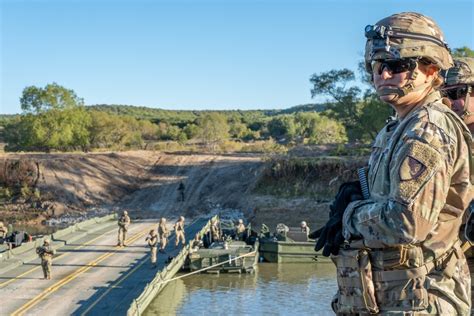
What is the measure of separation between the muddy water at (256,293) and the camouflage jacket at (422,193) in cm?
1597

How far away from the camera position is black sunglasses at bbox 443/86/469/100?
5223 mm

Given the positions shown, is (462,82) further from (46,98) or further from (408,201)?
(46,98)

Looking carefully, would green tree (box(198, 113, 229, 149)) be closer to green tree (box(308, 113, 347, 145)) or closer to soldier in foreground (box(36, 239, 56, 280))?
green tree (box(308, 113, 347, 145))

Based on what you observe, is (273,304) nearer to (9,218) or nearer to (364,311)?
(364,311)

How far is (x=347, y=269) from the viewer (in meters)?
3.34

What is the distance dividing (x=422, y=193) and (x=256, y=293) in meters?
19.3

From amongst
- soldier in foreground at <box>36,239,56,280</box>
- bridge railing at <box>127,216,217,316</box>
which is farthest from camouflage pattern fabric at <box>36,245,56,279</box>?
bridge railing at <box>127,216,217,316</box>

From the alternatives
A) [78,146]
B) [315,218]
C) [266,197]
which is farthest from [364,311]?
[78,146]

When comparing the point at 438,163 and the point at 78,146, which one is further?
the point at 78,146

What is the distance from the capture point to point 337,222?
132 inches

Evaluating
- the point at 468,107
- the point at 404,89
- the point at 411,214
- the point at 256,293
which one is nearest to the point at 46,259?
the point at 256,293

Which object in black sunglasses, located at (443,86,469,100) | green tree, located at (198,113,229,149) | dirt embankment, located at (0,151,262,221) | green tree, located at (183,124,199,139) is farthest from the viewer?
green tree, located at (183,124,199,139)

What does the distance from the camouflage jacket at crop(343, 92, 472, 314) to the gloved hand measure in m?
0.07

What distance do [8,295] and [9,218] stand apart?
30.2 metres
